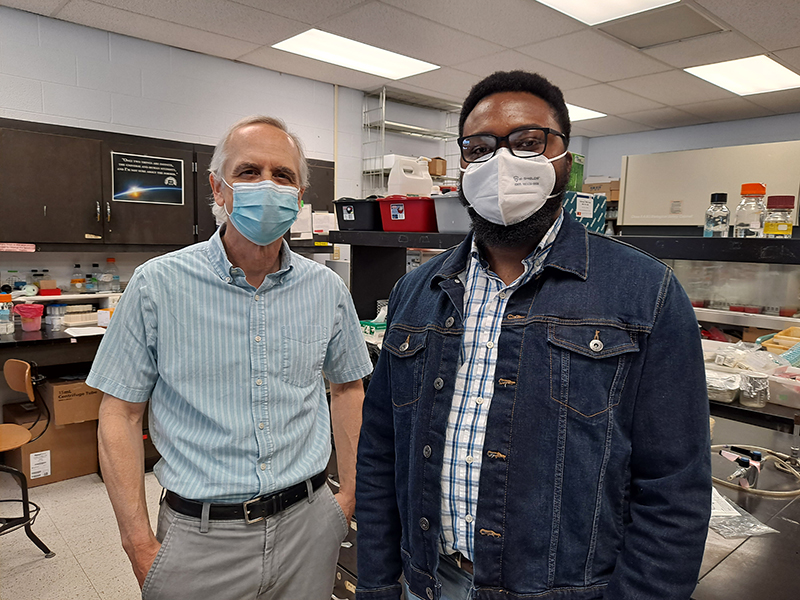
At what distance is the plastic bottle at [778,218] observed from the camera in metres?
1.36

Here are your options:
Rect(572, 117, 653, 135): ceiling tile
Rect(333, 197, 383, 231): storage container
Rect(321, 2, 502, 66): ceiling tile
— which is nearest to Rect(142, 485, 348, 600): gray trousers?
Rect(333, 197, 383, 231): storage container

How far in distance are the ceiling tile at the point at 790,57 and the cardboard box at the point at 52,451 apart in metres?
5.40

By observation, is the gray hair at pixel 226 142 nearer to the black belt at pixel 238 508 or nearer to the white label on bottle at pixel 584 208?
the black belt at pixel 238 508

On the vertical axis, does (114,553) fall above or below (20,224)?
below

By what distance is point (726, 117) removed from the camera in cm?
588

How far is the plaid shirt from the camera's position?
3.13ft

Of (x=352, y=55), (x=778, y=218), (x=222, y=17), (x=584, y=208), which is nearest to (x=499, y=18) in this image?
(x=352, y=55)

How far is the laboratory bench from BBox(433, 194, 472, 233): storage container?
1.12 metres

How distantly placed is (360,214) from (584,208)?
3.16ft

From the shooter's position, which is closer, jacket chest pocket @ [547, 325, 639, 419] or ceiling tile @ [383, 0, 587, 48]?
jacket chest pocket @ [547, 325, 639, 419]

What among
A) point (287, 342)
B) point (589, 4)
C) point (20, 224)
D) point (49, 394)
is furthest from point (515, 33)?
point (49, 394)

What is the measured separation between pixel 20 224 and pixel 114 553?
210cm

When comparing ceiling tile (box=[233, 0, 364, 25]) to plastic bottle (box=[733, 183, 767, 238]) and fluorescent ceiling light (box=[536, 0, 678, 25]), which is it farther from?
plastic bottle (box=[733, 183, 767, 238])

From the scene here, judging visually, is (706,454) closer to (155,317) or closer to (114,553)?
(155,317)
